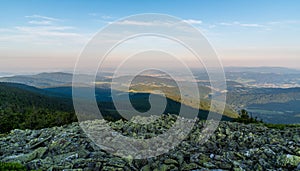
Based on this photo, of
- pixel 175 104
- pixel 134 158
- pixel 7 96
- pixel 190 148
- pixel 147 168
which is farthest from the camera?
pixel 175 104

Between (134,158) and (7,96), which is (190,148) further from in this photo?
(7,96)

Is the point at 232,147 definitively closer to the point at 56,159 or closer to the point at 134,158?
the point at 134,158

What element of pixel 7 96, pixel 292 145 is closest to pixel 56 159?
pixel 292 145

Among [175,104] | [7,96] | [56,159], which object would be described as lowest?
[175,104]

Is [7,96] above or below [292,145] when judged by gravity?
below

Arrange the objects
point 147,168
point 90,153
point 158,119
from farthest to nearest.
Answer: point 158,119, point 90,153, point 147,168

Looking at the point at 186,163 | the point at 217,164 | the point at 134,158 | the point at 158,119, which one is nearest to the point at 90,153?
the point at 134,158

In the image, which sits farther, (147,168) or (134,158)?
(134,158)
